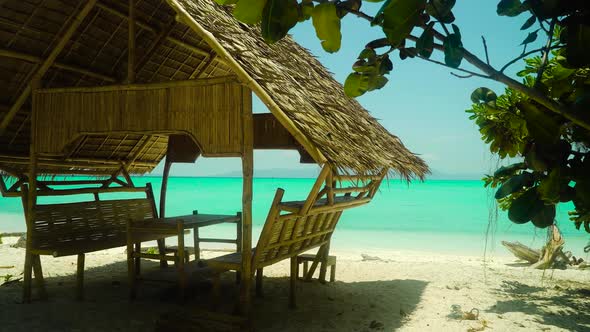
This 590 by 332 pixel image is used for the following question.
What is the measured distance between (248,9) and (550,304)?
6.14m

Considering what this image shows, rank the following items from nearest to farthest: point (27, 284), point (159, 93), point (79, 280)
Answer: point (159, 93), point (27, 284), point (79, 280)

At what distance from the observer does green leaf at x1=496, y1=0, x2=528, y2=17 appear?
3.16 feet

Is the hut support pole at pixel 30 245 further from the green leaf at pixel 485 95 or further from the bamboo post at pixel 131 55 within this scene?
the green leaf at pixel 485 95

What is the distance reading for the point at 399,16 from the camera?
31.5 inches

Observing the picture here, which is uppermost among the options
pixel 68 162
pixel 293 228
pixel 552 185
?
pixel 68 162

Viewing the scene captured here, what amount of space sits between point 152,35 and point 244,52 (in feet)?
7.88

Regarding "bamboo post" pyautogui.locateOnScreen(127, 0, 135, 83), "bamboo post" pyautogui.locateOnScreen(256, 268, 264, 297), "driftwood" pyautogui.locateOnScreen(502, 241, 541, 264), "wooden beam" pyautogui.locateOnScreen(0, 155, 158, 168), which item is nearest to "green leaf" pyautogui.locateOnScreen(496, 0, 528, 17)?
"bamboo post" pyautogui.locateOnScreen(127, 0, 135, 83)

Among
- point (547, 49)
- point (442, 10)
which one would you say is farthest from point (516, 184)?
point (442, 10)

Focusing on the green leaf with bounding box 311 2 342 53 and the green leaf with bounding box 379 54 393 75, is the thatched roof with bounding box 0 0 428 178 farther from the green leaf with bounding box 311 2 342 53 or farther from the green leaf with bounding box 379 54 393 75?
the green leaf with bounding box 311 2 342 53

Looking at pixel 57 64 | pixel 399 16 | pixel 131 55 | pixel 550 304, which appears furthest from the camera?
pixel 550 304

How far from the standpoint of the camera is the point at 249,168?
4.37 meters

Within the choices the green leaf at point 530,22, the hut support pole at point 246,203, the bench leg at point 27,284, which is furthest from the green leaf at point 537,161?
the bench leg at point 27,284

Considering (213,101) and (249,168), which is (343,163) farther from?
(213,101)

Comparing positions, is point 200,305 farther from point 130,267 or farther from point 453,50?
point 453,50
